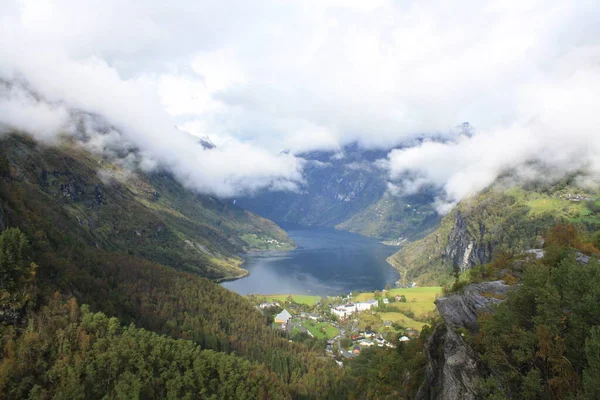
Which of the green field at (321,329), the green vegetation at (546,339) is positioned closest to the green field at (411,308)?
the green field at (321,329)

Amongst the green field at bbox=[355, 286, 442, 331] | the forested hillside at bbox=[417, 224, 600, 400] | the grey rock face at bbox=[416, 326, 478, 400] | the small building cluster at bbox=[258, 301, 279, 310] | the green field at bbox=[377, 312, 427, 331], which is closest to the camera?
the forested hillside at bbox=[417, 224, 600, 400]

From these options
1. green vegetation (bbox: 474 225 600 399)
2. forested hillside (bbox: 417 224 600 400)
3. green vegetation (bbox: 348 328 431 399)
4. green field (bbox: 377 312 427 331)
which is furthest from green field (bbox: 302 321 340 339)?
green vegetation (bbox: 474 225 600 399)

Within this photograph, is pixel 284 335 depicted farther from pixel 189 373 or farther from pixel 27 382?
pixel 27 382

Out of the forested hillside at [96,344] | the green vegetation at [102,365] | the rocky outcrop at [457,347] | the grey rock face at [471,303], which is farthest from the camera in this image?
the forested hillside at [96,344]

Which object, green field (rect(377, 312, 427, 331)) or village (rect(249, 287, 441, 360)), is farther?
green field (rect(377, 312, 427, 331))

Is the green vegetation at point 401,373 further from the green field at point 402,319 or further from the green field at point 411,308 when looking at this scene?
the green field at point 411,308

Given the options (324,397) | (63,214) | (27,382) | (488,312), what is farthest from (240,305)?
(488,312)

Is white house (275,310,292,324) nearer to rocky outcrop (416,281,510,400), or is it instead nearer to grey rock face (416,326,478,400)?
rocky outcrop (416,281,510,400)
